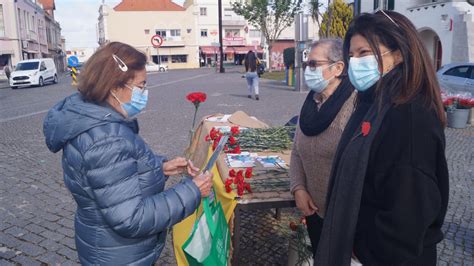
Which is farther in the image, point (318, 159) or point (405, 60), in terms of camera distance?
point (318, 159)

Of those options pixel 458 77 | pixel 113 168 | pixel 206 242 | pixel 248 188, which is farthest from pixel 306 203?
pixel 458 77

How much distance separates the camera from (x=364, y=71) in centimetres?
181

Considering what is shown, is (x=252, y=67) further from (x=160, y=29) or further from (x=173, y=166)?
(x=160, y=29)

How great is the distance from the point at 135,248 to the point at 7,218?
3.30 metres

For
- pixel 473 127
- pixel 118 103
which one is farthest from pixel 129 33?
pixel 118 103

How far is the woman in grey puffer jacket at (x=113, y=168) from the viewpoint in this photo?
171 cm

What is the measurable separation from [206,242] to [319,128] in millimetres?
948

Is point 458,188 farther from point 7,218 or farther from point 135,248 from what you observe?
point 7,218

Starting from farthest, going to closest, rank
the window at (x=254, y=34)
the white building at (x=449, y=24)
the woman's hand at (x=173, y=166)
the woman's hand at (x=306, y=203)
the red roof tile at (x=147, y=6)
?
the window at (x=254, y=34), the red roof tile at (x=147, y=6), the white building at (x=449, y=24), the woman's hand at (x=306, y=203), the woman's hand at (x=173, y=166)

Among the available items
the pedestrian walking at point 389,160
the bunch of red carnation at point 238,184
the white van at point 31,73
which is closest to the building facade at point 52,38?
the white van at point 31,73

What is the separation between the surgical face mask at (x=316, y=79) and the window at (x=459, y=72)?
10807mm

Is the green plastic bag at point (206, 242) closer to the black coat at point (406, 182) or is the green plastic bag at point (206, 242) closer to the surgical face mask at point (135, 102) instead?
the surgical face mask at point (135, 102)

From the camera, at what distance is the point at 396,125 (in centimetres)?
154

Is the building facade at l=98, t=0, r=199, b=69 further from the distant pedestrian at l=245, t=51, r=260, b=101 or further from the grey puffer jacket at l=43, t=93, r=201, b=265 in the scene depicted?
the grey puffer jacket at l=43, t=93, r=201, b=265
